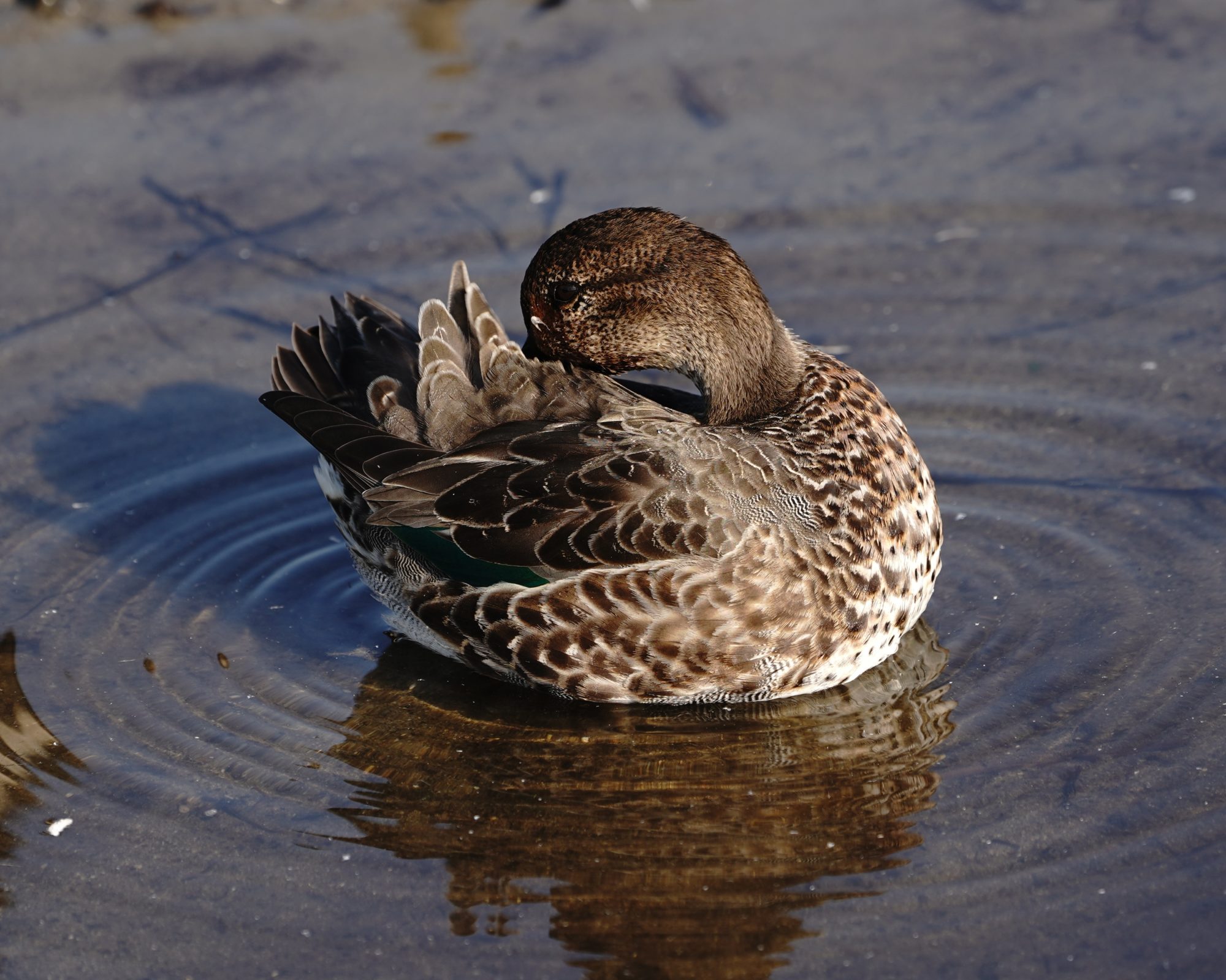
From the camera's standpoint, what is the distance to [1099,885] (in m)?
5.16

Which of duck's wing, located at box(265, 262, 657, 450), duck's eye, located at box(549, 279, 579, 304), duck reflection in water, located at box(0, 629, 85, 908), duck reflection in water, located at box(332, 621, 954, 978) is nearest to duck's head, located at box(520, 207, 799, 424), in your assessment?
duck's eye, located at box(549, 279, 579, 304)

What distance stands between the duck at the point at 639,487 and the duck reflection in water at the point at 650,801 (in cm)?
15

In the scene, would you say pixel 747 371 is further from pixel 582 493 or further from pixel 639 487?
pixel 582 493

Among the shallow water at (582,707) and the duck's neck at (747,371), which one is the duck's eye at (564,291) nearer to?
the duck's neck at (747,371)

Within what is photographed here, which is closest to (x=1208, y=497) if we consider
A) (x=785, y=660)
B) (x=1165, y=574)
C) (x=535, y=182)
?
(x=1165, y=574)

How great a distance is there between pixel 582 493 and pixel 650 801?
1.08 meters

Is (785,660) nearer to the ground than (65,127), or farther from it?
nearer to the ground

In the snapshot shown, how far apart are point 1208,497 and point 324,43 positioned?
249 inches

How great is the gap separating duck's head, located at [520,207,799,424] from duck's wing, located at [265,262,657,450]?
6.2 inches

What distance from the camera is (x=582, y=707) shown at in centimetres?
636

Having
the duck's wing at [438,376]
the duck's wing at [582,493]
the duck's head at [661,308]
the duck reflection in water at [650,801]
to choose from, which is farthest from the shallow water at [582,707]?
the duck's head at [661,308]

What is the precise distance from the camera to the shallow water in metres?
5.25

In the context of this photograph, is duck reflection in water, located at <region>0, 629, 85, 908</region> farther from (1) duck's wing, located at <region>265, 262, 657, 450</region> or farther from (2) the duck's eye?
(2) the duck's eye

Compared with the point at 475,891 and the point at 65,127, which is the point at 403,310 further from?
the point at 475,891
